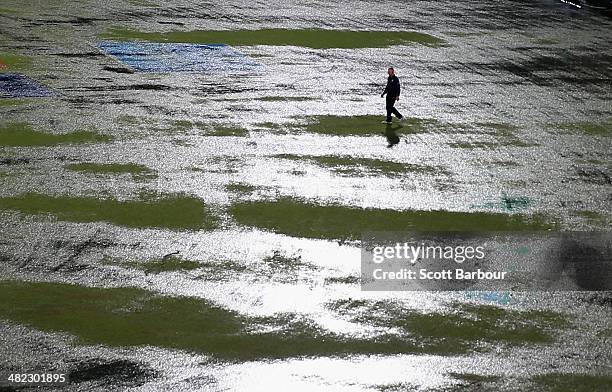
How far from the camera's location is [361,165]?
1942 centimetres

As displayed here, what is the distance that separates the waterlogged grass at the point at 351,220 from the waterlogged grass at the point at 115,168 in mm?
2450

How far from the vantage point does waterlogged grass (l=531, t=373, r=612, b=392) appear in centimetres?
1141

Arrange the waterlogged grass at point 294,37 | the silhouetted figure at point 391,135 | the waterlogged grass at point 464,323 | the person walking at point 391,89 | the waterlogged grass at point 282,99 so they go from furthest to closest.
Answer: the waterlogged grass at point 294,37 → the waterlogged grass at point 282,99 → the person walking at point 391,89 → the silhouetted figure at point 391,135 → the waterlogged grass at point 464,323

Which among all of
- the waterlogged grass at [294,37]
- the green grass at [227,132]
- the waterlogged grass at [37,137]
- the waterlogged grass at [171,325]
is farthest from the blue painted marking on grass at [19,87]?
the waterlogged grass at [171,325]

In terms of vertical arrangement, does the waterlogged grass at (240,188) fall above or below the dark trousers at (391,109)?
below

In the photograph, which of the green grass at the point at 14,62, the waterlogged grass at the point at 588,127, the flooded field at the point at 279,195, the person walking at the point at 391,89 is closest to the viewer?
the flooded field at the point at 279,195

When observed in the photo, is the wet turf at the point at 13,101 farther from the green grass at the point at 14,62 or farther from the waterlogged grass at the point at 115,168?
the waterlogged grass at the point at 115,168

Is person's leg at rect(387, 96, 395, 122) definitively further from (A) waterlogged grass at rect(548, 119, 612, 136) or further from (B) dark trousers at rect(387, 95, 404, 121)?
(A) waterlogged grass at rect(548, 119, 612, 136)

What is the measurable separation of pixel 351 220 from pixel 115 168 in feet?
16.7

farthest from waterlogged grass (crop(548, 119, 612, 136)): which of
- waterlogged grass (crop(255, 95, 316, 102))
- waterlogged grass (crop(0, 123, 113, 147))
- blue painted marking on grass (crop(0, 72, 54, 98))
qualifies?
blue painted marking on grass (crop(0, 72, 54, 98))

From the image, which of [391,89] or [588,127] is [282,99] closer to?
[391,89]

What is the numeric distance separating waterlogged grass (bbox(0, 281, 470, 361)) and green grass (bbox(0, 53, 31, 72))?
13633 millimetres

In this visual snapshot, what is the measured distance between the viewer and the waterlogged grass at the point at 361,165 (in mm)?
19062

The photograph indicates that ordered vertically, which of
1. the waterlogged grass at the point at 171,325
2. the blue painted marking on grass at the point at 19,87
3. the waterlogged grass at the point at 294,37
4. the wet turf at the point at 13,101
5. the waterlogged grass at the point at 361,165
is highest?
the waterlogged grass at the point at 294,37
